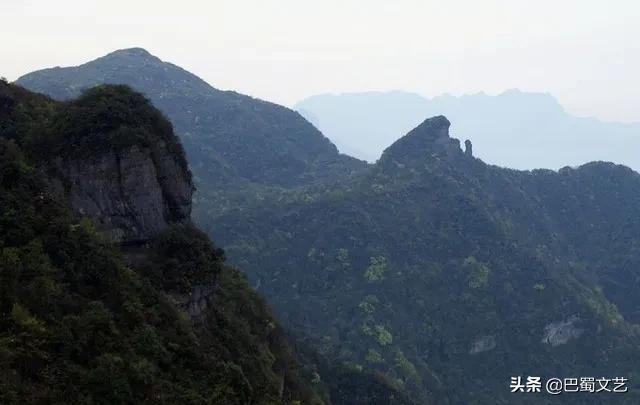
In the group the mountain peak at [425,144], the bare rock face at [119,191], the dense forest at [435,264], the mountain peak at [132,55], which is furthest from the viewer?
the mountain peak at [132,55]

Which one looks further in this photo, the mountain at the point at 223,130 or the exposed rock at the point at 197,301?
the mountain at the point at 223,130

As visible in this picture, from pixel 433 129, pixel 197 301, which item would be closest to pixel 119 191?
pixel 197 301

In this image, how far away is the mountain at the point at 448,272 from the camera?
64.6m

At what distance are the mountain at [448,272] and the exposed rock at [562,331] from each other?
17 centimetres

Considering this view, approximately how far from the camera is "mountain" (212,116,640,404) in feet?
212

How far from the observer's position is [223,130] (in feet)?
419

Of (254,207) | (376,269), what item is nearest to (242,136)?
(254,207)

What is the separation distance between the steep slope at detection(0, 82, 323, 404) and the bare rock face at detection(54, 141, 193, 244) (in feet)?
0.15

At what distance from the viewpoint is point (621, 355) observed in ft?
216

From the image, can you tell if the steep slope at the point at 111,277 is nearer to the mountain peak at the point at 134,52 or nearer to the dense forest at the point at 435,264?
the dense forest at the point at 435,264

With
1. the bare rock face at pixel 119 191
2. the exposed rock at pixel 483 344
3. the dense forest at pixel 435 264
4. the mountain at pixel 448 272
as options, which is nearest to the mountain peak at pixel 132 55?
the dense forest at pixel 435 264

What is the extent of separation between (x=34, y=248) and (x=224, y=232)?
63.5m

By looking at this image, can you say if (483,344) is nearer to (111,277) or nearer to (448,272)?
(448,272)

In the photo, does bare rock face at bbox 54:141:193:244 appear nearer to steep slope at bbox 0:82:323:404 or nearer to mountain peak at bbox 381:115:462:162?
steep slope at bbox 0:82:323:404
